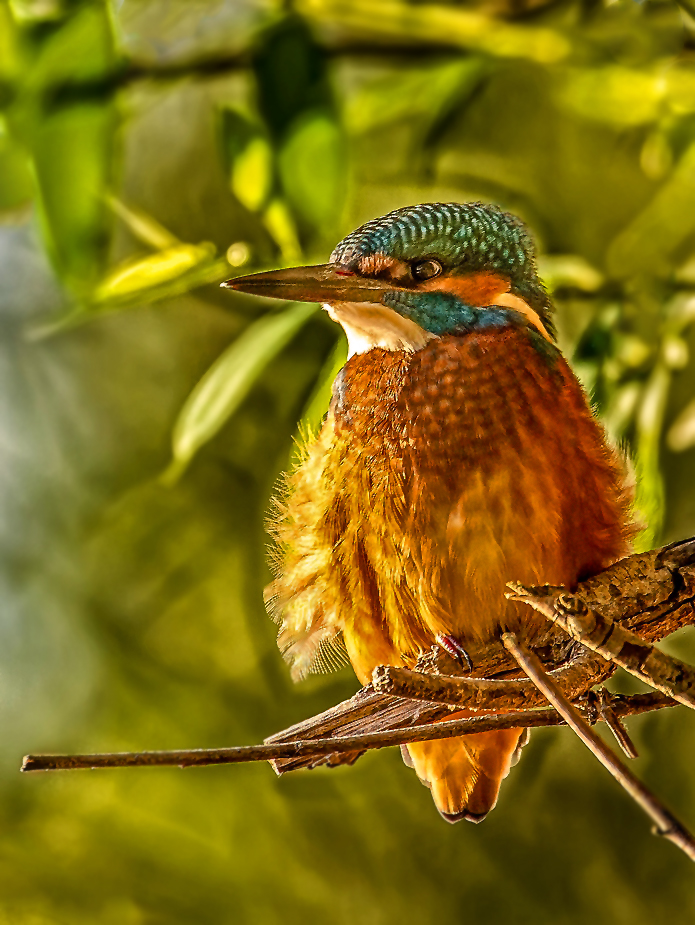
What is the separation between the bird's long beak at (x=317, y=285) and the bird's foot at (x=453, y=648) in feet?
0.57

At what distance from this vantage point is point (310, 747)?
329 mm

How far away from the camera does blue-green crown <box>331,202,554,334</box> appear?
21.2 inches

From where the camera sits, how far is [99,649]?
1.37 meters

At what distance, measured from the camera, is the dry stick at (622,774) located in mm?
272

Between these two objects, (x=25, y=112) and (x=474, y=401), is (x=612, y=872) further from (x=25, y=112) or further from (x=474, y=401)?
(x=25, y=112)

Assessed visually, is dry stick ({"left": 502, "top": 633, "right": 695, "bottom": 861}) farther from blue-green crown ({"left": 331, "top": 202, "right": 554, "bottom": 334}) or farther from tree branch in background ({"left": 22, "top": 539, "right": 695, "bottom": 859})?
blue-green crown ({"left": 331, "top": 202, "right": 554, "bottom": 334})

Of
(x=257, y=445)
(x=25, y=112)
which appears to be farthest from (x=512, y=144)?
(x=25, y=112)

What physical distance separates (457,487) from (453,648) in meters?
0.08

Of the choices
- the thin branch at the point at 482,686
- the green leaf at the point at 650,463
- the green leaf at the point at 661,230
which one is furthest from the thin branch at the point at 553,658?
the green leaf at the point at 661,230

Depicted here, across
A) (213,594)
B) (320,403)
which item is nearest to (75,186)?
(320,403)

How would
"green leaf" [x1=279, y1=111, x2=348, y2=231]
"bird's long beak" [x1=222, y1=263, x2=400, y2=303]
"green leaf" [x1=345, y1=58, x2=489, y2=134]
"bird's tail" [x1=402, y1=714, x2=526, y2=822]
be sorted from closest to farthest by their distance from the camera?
"bird's long beak" [x1=222, y1=263, x2=400, y2=303] → "bird's tail" [x1=402, y1=714, x2=526, y2=822] → "green leaf" [x1=279, y1=111, x2=348, y2=231] → "green leaf" [x1=345, y1=58, x2=489, y2=134]

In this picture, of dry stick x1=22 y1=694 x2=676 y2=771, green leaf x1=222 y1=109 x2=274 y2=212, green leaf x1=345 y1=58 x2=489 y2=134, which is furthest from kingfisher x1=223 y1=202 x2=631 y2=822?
green leaf x1=345 y1=58 x2=489 y2=134

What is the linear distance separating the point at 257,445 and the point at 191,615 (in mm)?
236

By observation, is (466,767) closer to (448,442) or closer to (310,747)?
(448,442)
